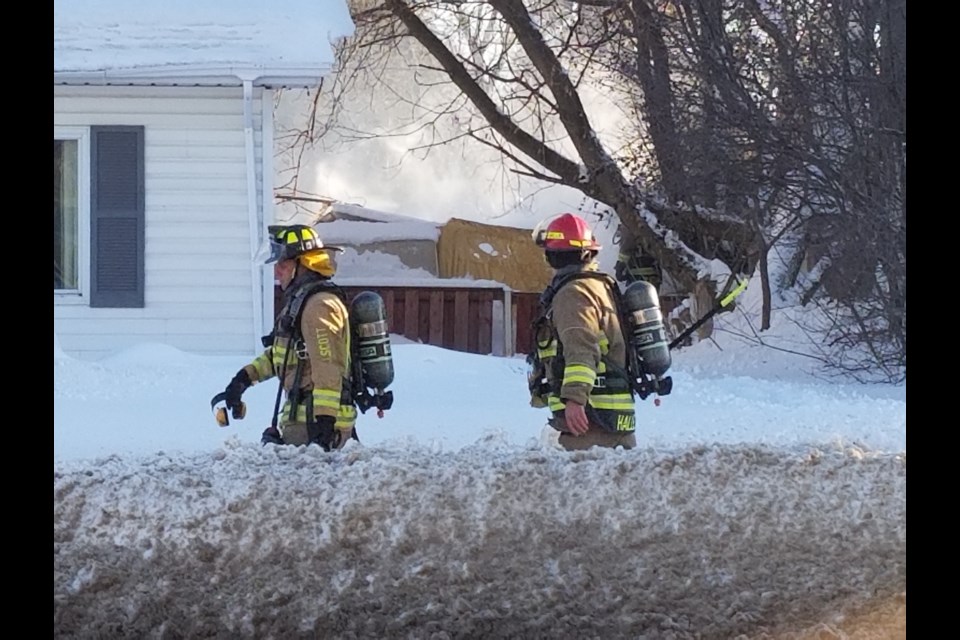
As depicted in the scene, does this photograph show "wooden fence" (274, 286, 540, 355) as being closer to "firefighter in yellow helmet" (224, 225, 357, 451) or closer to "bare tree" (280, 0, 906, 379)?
"bare tree" (280, 0, 906, 379)

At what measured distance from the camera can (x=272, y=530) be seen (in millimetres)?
4422

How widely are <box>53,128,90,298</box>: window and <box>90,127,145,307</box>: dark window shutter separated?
0.23ft

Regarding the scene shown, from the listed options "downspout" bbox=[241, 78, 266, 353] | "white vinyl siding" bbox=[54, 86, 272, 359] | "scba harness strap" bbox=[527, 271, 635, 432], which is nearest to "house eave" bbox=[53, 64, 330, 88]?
"downspout" bbox=[241, 78, 266, 353]

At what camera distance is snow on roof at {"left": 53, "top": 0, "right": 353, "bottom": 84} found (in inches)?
427

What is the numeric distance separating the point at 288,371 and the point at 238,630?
1947 millimetres

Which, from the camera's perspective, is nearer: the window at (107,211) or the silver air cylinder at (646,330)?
the silver air cylinder at (646,330)

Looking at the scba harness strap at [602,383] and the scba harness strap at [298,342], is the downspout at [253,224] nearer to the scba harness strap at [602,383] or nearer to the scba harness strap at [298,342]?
the scba harness strap at [298,342]

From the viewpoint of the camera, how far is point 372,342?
5910 mm

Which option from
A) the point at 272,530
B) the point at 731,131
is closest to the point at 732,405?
the point at 731,131

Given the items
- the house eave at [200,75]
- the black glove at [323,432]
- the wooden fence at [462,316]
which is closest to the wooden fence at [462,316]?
the wooden fence at [462,316]

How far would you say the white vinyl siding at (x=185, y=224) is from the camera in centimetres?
1138

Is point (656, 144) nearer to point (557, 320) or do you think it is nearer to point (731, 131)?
point (731, 131)

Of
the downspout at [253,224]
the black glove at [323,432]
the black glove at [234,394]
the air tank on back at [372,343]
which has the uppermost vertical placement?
the downspout at [253,224]

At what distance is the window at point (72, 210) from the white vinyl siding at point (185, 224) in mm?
143
